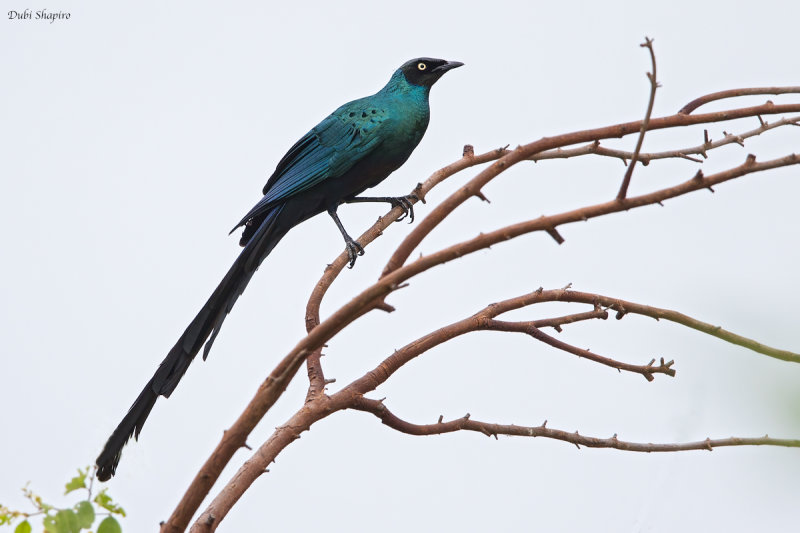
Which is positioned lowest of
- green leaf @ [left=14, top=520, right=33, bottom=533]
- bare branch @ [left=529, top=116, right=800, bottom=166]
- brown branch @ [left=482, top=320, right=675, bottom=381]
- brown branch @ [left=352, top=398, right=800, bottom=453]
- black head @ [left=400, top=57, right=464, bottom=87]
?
green leaf @ [left=14, top=520, right=33, bottom=533]

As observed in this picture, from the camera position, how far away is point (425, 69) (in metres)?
3.86

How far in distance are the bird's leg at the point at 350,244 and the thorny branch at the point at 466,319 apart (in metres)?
0.24

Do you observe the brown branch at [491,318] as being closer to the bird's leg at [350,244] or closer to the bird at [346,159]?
the bird's leg at [350,244]

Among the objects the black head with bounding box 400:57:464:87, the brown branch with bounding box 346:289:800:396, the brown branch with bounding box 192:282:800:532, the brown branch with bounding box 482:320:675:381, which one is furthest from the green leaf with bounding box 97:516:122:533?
the black head with bounding box 400:57:464:87

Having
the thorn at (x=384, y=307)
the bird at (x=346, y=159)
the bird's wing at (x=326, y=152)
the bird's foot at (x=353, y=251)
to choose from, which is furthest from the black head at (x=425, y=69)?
the thorn at (x=384, y=307)

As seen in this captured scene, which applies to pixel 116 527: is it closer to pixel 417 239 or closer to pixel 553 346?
pixel 417 239

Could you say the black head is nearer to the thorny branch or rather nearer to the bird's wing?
the bird's wing

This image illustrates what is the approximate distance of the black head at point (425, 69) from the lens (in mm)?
3832

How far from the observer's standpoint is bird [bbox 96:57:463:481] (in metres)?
3.37

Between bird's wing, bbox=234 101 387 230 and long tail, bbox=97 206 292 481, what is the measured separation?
26cm

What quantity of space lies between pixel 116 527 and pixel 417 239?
711 mm

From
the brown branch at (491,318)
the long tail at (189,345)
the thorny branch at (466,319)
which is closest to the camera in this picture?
the thorny branch at (466,319)

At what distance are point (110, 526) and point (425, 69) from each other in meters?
2.95

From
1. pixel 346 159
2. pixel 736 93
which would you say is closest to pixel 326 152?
pixel 346 159
